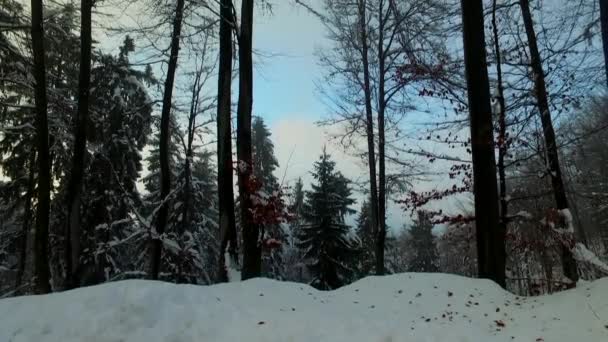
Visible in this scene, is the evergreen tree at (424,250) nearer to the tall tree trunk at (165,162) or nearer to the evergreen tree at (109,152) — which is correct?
the evergreen tree at (109,152)

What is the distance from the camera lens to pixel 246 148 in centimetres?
779

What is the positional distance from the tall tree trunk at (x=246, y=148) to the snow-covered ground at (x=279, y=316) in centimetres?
168

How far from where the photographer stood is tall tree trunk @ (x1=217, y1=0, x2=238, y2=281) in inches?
305

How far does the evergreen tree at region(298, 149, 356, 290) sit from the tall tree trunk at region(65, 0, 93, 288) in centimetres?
1438

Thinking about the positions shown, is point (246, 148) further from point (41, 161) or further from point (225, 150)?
point (41, 161)

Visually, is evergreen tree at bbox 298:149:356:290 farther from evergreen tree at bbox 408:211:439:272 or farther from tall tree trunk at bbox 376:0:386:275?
evergreen tree at bbox 408:211:439:272

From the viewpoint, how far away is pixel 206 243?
23.1m

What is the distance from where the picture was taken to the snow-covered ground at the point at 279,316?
4.00m

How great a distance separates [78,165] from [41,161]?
0.64 meters

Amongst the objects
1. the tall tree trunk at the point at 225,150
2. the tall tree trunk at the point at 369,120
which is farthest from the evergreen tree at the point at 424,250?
the tall tree trunk at the point at 225,150

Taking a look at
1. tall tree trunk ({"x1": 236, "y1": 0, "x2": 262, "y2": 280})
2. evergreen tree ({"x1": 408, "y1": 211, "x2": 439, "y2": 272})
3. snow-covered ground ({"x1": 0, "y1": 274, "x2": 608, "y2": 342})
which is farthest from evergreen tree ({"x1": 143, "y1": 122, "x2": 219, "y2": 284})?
evergreen tree ({"x1": 408, "y1": 211, "x2": 439, "y2": 272})

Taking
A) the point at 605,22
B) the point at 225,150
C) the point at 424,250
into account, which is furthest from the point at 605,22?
the point at 424,250

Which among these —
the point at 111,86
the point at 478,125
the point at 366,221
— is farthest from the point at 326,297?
the point at 366,221

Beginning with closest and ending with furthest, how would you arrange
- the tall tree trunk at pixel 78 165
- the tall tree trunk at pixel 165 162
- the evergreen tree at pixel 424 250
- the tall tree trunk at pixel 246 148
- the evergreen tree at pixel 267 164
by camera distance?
the tall tree trunk at pixel 246 148 → the tall tree trunk at pixel 78 165 → the tall tree trunk at pixel 165 162 → the evergreen tree at pixel 267 164 → the evergreen tree at pixel 424 250
